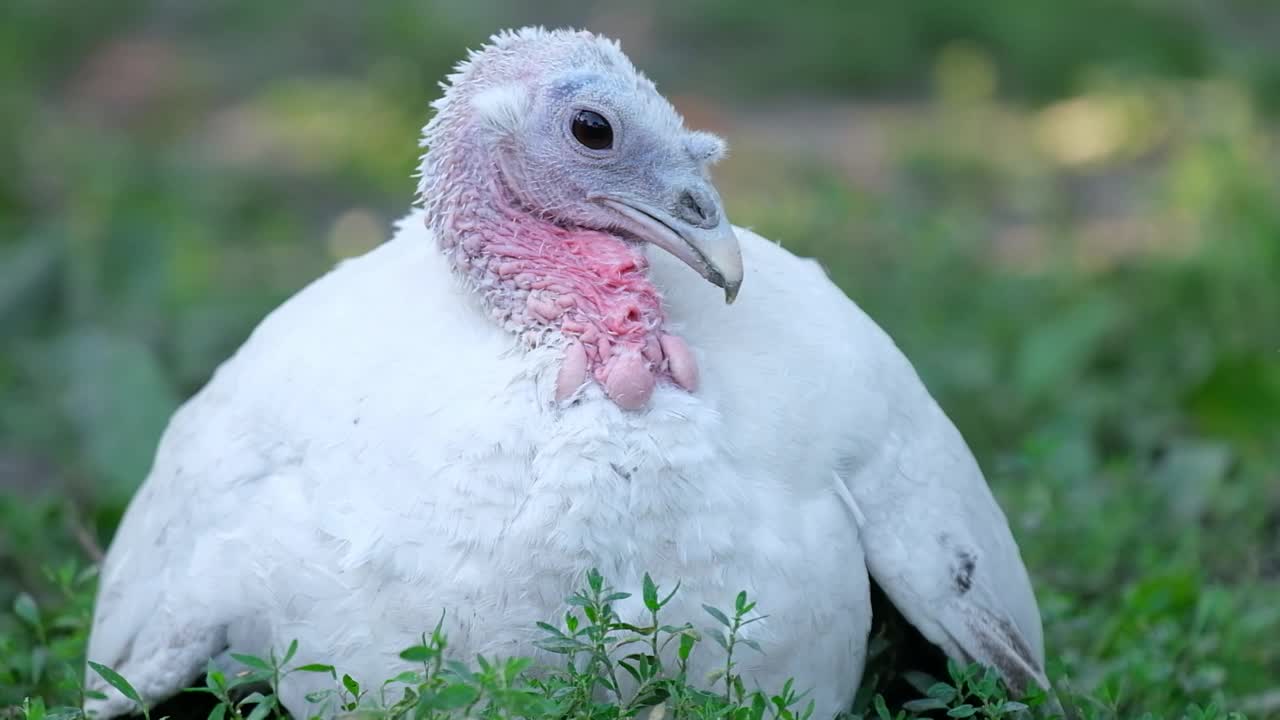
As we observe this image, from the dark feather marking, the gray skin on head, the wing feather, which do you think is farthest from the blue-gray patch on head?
the dark feather marking

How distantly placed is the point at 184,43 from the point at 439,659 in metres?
8.41

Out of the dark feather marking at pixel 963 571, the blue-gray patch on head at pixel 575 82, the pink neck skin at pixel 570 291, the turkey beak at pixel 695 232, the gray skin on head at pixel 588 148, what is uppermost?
the blue-gray patch on head at pixel 575 82

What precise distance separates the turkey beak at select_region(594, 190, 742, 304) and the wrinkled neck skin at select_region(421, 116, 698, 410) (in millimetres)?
66

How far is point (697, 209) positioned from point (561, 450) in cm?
56

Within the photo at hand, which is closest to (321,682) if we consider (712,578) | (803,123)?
(712,578)

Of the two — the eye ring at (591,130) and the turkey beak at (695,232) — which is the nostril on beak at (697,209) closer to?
the turkey beak at (695,232)

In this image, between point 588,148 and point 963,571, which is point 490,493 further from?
point 963,571

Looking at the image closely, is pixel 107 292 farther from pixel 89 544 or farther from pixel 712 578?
pixel 712 578

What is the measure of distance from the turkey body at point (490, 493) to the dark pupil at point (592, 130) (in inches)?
11.8

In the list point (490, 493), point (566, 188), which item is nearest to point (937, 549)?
point (490, 493)

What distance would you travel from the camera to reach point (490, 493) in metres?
3.19

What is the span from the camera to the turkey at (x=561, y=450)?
3186mm

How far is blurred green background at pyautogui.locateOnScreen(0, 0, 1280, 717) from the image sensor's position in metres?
4.86

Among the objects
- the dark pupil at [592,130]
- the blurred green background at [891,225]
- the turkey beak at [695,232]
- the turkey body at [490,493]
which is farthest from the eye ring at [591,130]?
the blurred green background at [891,225]
